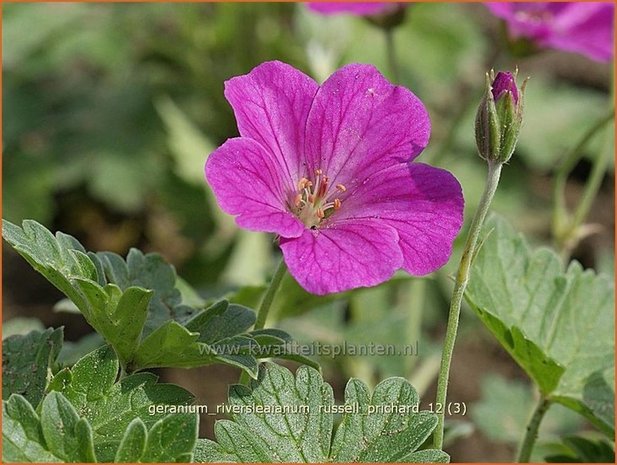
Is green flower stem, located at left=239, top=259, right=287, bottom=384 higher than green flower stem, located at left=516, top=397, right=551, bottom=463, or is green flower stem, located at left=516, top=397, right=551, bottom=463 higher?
green flower stem, located at left=239, top=259, right=287, bottom=384

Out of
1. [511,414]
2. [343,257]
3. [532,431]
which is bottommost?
[511,414]

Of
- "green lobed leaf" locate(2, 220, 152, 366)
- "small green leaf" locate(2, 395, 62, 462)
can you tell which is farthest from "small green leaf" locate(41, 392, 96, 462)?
"green lobed leaf" locate(2, 220, 152, 366)

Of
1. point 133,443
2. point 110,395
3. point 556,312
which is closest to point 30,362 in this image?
point 110,395

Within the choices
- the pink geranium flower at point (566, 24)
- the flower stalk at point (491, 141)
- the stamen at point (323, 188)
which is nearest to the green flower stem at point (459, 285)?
the flower stalk at point (491, 141)

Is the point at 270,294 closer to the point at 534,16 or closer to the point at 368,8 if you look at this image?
the point at 368,8

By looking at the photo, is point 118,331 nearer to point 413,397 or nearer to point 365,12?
point 413,397

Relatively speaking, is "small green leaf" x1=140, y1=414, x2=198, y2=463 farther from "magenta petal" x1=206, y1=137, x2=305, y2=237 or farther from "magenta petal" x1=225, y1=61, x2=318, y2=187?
"magenta petal" x1=225, y1=61, x2=318, y2=187

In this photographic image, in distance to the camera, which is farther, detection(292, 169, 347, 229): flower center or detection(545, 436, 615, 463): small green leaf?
detection(545, 436, 615, 463): small green leaf
